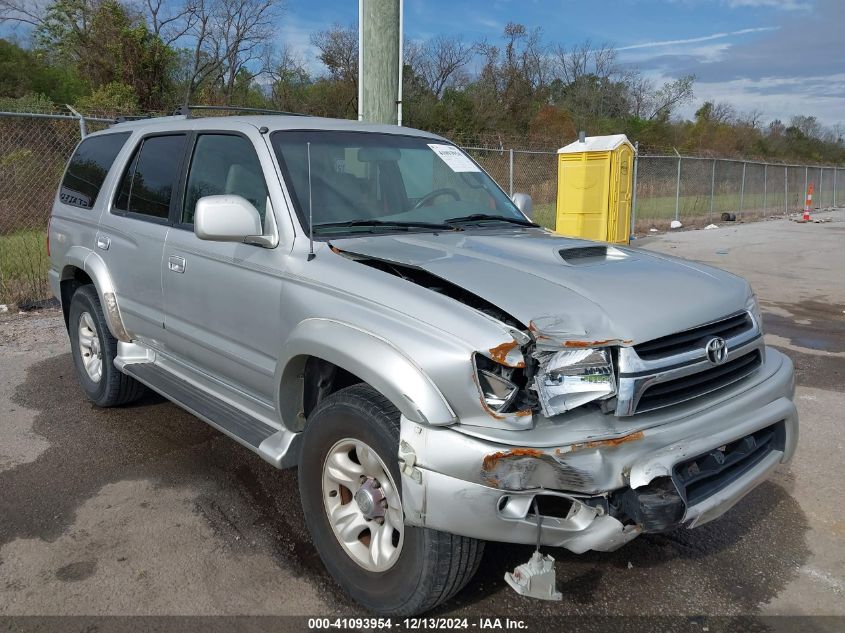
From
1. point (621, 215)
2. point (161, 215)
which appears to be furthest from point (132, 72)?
point (161, 215)

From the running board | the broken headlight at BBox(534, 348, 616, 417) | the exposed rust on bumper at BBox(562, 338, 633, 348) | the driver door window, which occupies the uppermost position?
the driver door window

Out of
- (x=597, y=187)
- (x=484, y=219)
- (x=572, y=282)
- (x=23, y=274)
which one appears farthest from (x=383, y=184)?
(x=597, y=187)

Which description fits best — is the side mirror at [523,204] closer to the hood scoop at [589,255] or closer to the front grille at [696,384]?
the hood scoop at [589,255]

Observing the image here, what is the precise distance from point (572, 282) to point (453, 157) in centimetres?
181

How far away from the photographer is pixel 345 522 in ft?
9.10

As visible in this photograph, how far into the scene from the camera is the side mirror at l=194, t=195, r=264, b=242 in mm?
2971

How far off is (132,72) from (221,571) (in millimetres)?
26763

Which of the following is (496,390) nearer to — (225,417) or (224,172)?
(225,417)

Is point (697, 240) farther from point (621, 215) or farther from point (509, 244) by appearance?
point (509, 244)

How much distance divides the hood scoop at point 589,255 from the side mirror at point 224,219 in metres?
1.39

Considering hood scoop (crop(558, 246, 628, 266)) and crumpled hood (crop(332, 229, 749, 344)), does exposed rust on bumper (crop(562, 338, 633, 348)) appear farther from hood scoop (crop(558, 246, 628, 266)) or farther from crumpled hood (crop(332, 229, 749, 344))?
hood scoop (crop(558, 246, 628, 266))

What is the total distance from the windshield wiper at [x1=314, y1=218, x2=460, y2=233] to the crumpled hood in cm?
12

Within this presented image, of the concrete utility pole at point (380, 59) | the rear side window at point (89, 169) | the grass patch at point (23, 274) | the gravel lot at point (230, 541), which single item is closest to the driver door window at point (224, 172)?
the rear side window at point (89, 169)

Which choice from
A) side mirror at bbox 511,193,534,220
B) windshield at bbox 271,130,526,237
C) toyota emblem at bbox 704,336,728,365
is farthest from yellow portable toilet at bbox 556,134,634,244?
toyota emblem at bbox 704,336,728,365
